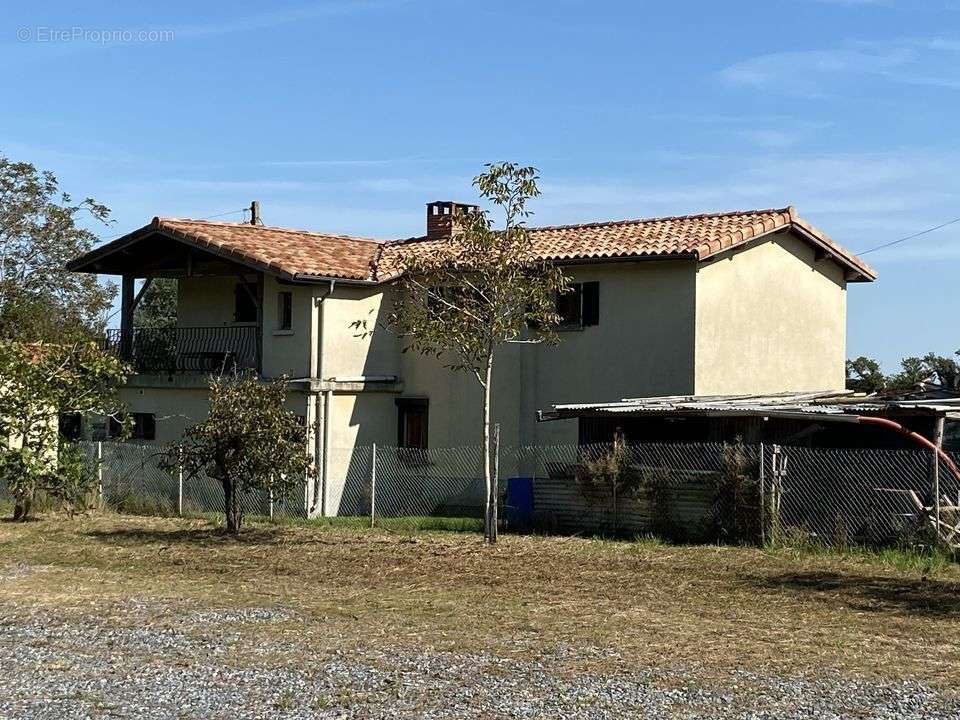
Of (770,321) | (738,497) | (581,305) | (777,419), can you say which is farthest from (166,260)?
(738,497)

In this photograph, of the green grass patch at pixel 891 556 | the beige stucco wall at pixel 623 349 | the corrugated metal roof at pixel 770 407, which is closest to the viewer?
the green grass patch at pixel 891 556

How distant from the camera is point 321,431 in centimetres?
2511

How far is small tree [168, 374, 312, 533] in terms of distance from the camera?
19.9 m

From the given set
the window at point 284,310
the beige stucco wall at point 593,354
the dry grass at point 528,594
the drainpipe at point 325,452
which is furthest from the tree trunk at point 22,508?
the window at point 284,310

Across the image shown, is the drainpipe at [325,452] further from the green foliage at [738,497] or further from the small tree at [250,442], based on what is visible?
the green foliage at [738,497]

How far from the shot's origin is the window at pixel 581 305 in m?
25.2

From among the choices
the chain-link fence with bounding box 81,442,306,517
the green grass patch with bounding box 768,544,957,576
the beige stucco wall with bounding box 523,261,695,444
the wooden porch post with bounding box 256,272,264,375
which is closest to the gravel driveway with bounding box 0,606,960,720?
the green grass patch with bounding box 768,544,957,576

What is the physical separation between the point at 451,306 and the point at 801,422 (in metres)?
5.91

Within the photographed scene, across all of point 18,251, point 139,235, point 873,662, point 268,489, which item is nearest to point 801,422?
point 268,489

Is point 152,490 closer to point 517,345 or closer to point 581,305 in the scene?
point 517,345

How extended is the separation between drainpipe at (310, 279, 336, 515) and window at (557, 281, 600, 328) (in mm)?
4407

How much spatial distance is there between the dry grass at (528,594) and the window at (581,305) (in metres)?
6.64

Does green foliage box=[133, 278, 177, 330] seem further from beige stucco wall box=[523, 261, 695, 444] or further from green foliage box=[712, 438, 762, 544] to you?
green foliage box=[712, 438, 762, 544]

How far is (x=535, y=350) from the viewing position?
25906 mm
